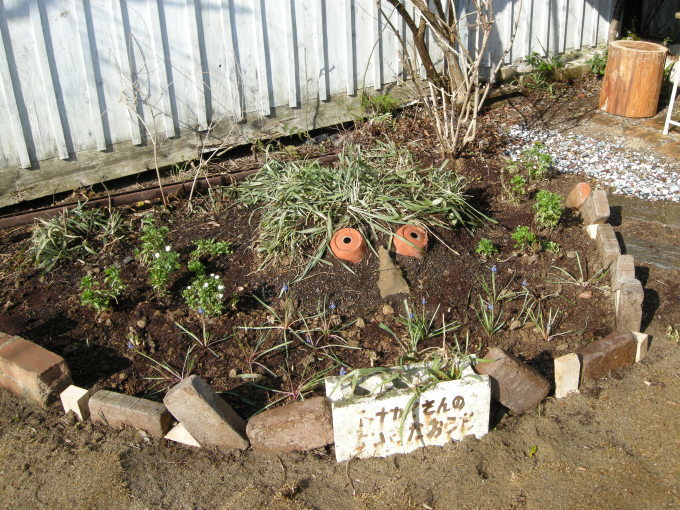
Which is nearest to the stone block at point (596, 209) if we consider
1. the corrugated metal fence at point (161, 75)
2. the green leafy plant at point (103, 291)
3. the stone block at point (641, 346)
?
the stone block at point (641, 346)

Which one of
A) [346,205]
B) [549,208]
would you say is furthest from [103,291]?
[549,208]

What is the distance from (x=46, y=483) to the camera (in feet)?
10.7

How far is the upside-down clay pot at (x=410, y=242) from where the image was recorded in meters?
4.43

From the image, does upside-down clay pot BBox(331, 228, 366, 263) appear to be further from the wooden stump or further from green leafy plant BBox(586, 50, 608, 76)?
green leafy plant BBox(586, 50, 608, 76)

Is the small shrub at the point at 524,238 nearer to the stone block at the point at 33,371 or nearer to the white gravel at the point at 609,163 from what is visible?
the white gravel at the point at 609,163

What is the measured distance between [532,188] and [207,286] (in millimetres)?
2827

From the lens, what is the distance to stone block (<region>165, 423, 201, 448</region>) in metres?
3.43

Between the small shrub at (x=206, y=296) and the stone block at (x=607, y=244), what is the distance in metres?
2.40

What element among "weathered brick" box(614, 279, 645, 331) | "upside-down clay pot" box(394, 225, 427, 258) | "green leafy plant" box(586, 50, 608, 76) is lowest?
"weathered brick" box(614, 279, 645, 331)

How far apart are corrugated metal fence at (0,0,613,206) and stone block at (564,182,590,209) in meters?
1.93

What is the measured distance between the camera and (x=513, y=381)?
344 cm

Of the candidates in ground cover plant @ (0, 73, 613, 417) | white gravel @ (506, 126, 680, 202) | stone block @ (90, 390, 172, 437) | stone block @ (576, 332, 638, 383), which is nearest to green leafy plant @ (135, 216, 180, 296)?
ground cover plant @ (0, 73, 613, 417)

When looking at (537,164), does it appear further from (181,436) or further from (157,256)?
(181,436)

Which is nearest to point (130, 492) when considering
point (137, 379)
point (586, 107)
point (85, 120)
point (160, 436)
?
point (160, 436)
